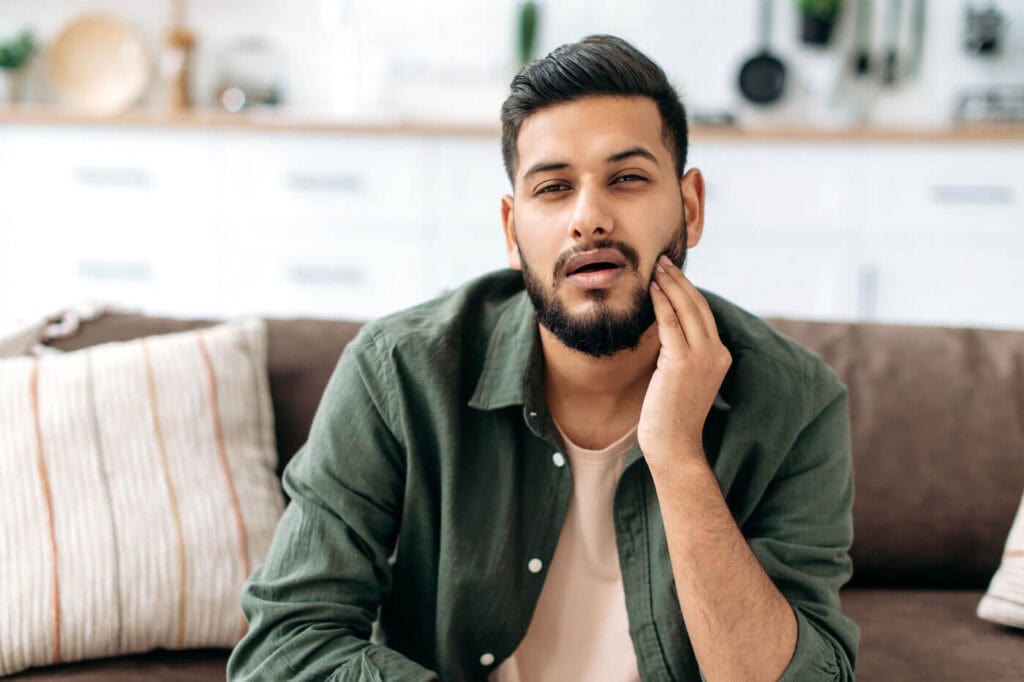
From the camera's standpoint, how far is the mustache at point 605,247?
1.21 m

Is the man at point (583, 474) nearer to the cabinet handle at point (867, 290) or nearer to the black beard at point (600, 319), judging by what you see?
the black beard at point (600, 319)

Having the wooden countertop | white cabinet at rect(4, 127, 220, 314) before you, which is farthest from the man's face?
white cabinet at rect(4, 127, 220, 314)

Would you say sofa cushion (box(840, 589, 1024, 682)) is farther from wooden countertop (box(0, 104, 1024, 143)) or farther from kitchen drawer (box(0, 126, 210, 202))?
kitchen drawer (box(0, 126, 210, 202))

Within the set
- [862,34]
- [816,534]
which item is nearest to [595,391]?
[816,534]

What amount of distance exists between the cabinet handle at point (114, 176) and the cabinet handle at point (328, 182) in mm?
514

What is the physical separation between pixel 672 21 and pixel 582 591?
3.09 m

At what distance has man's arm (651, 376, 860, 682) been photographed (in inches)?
45.5

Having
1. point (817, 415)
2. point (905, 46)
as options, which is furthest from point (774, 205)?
point (817, 415)

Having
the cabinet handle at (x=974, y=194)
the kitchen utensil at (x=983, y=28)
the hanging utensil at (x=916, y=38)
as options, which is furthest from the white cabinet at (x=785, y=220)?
the kitchen utensil at (x=983, y=28)

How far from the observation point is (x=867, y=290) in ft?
11.2

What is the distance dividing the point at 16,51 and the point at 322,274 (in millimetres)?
1484

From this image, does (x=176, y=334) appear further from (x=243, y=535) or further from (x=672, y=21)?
(x=672, y=21)

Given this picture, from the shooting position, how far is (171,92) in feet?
12.5

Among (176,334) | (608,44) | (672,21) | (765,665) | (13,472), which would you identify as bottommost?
(765,665)
